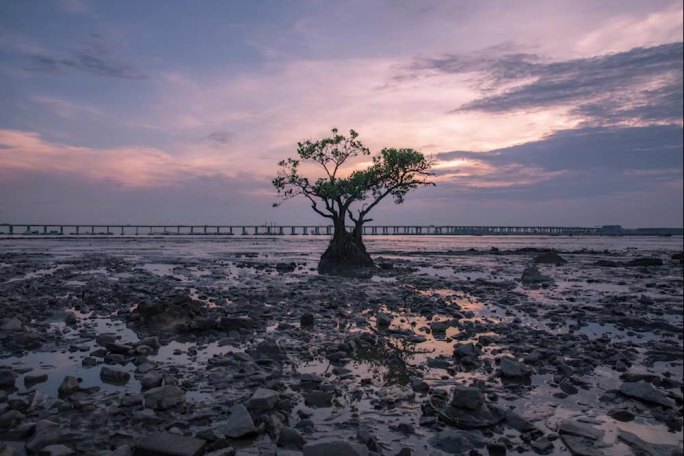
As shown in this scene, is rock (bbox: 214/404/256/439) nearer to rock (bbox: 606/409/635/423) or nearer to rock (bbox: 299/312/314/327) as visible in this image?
rock (bbox: 606/409/635/423)

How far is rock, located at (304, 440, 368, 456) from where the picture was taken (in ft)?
15.7

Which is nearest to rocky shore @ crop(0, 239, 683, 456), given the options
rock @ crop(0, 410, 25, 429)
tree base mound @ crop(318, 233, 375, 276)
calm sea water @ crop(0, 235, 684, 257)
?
rock @ crop(0, 410, 25, 429)

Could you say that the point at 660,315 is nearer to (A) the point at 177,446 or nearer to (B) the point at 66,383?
(A) the point at 177,446

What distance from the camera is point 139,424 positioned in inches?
228

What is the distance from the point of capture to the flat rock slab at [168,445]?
15.8 feet

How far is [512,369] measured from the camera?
7.97 meters

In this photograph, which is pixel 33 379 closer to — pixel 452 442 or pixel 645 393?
pixel 452 442

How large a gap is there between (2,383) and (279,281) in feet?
56.2

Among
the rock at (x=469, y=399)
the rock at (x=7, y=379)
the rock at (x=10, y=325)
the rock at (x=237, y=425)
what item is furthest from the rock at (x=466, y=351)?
the rock at (x=10, y=325)

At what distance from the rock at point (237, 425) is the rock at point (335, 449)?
0.99 meters

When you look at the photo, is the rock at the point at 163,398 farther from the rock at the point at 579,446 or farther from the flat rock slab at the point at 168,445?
the rock at the point at 579,446

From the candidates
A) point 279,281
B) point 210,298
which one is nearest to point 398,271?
point 279,281

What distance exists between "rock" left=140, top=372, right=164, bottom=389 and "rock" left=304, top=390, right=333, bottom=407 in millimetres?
2464

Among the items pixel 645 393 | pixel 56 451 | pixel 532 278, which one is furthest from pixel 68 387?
pixel 532 278
